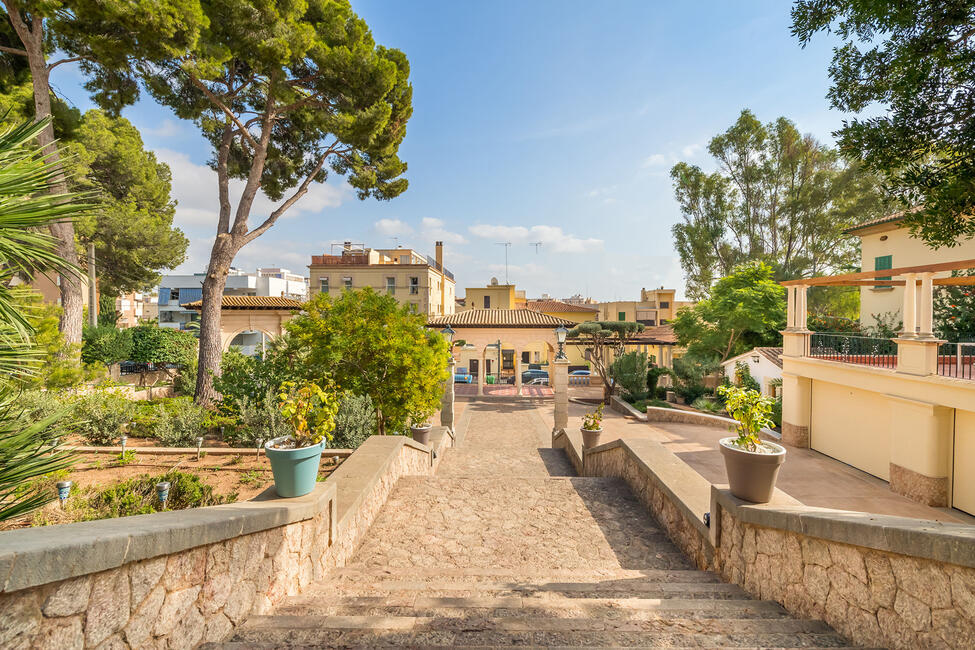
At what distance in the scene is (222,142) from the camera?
12047 millimetres

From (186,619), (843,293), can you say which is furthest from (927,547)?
(843,293)

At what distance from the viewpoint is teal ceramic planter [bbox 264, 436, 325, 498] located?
3.21 m

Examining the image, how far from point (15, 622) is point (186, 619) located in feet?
3.09

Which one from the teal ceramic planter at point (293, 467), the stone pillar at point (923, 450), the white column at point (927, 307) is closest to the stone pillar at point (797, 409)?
the stone pillar at point (923, 450)

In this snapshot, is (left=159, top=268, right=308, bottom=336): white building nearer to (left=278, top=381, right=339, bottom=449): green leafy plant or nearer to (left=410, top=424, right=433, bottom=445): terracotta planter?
(left=410, top=424, right=433, bottom=445): terracotta planter

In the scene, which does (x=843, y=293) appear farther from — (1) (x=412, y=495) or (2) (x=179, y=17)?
(2) (x=179, y=17)

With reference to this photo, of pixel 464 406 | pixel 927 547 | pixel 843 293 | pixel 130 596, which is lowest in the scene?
pixel 464 406

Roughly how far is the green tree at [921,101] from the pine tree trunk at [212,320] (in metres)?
13.2

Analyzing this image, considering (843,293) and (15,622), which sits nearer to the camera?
(15,622)

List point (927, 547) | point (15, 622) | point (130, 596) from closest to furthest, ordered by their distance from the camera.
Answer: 1. point (15, 622)
2. point (130, 596)
3. point (927, 547)

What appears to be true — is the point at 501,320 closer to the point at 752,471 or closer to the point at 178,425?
the point at 178,425

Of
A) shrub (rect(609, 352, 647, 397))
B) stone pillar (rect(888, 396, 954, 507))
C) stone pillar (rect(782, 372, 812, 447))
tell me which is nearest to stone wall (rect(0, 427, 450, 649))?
stone pillar (rect(888, 396, 954, 507))

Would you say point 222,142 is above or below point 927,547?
above

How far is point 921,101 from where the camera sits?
12.8ft
